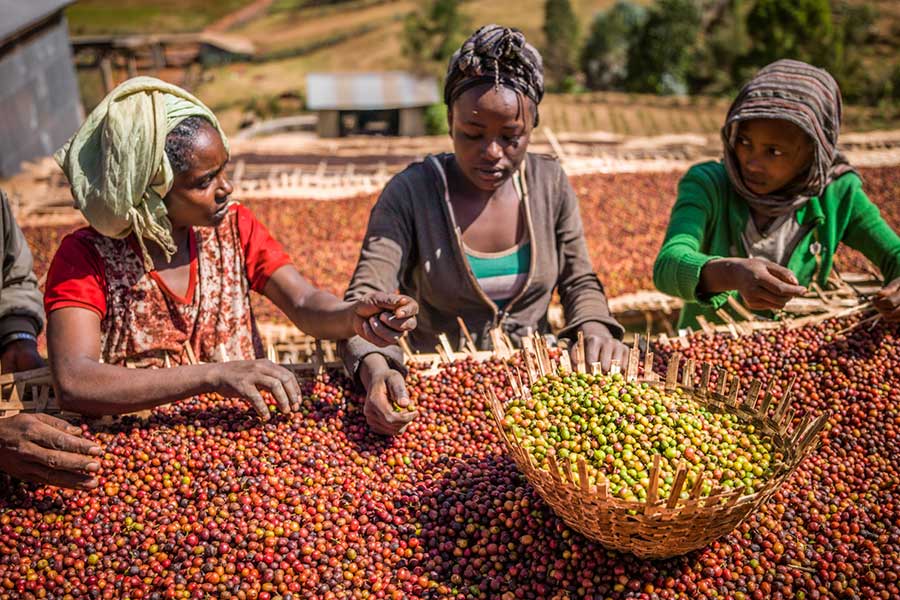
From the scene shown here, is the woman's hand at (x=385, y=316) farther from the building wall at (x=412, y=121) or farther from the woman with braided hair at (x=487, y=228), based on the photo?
the building wall at (x=412, y=121)

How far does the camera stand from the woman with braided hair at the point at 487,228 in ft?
9.04

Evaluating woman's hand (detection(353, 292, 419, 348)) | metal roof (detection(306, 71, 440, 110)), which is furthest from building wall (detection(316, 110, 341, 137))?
woman's hand (detection(353, 292, 419, 348))

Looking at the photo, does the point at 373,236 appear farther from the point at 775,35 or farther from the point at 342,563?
the point at 775,35

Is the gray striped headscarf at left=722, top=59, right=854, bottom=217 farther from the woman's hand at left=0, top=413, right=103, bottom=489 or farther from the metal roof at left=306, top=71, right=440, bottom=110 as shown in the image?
the metal roof at left=306, top=71, right=440, bottom=110

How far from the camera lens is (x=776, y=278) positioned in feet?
8.47

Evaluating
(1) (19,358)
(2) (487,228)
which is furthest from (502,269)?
(1) (19,358)

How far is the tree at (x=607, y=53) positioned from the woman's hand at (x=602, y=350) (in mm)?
18525

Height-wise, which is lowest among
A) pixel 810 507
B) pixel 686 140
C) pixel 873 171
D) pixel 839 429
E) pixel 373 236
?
pixel 810 507

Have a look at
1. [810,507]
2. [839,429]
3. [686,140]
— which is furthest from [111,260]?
[686,140]

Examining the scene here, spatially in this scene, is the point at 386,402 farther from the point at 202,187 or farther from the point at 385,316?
the point at 202,187

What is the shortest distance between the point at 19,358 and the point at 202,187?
1.19m

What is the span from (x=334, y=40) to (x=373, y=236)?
26.5 m

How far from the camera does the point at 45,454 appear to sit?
7.11ft

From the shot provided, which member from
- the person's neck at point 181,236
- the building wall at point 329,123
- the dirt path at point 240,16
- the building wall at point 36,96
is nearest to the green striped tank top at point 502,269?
the person's neck at point 181,236
